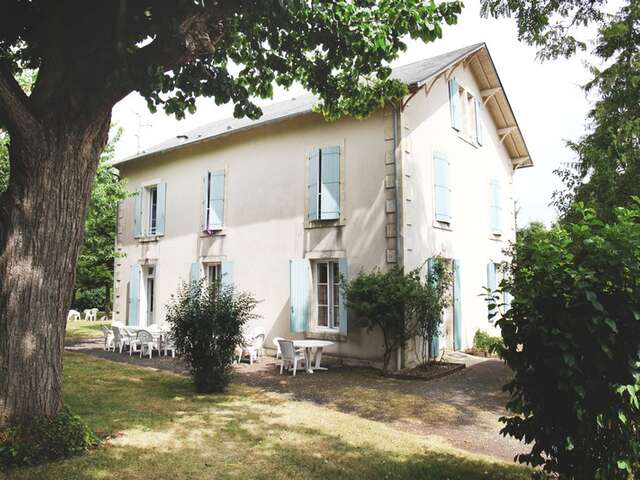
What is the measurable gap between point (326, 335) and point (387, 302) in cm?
212

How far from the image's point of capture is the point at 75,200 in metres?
4.75

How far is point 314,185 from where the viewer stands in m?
10.9

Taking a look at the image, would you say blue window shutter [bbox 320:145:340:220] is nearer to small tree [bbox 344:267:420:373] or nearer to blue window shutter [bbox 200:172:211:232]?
small tree [bbox 344:267:420:373]

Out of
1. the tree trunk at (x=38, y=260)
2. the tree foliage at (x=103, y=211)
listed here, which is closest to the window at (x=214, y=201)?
the tree foliage at (x=103, y=211)

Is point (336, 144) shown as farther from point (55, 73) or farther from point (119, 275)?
point (119, 275)

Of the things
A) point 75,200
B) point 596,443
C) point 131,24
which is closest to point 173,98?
point 131,24

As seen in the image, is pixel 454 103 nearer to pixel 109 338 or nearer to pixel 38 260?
pixel 38 260

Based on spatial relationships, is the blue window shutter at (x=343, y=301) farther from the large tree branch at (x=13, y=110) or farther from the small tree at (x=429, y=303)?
the large tree branch at (x=13, y=110)

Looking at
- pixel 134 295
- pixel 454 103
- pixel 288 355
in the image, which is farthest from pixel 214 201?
pixel 454 103

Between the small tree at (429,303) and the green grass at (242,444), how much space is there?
3176mm

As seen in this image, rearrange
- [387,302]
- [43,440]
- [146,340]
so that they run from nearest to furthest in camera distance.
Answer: [43,440] < [387,302] < [146,340]

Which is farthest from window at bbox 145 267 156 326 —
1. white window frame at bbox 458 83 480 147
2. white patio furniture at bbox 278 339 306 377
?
white window frame at bbox 458 83 480 147

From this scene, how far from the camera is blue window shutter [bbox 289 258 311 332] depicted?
34.9ft

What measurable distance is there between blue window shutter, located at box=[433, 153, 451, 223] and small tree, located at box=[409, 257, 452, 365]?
152 cm
